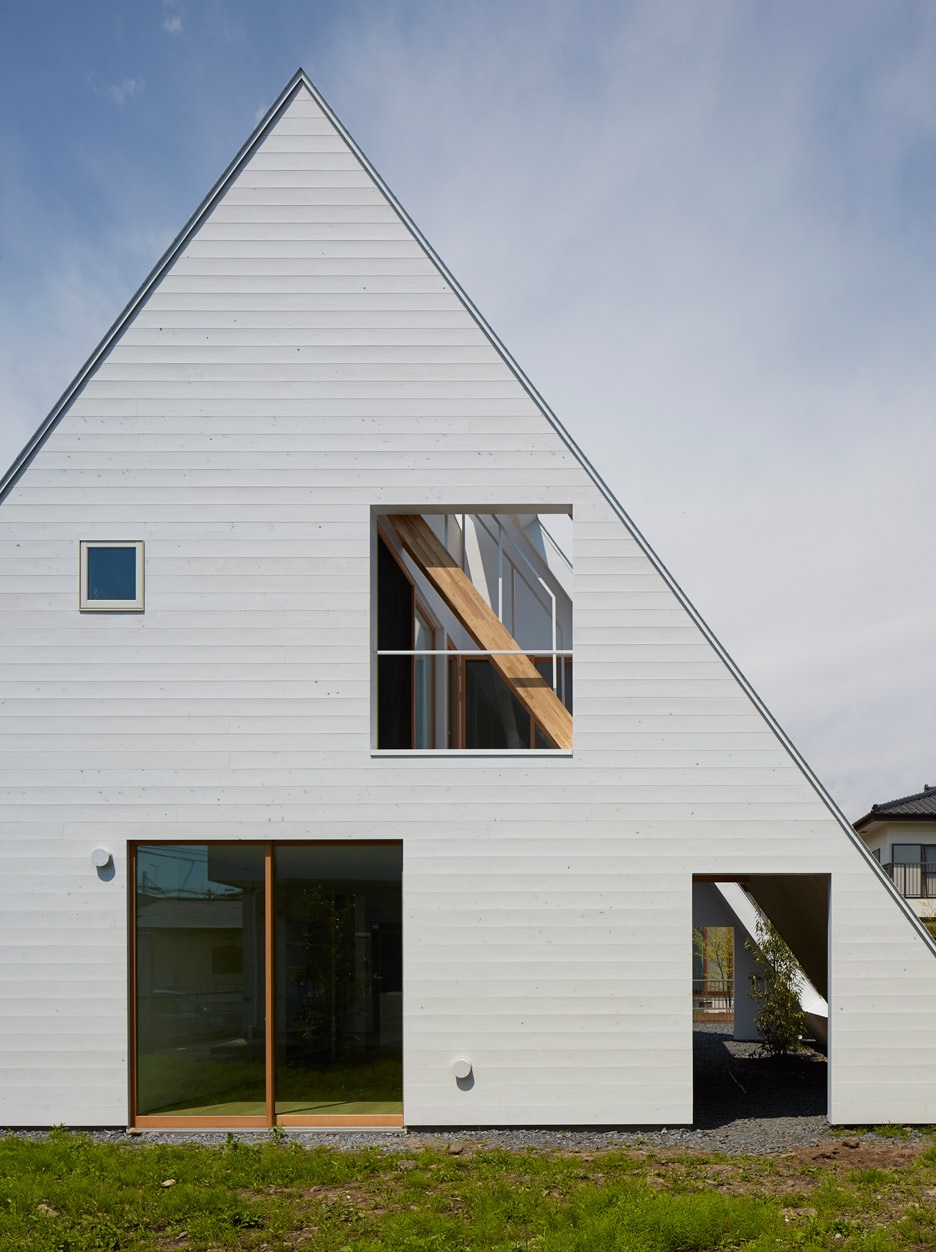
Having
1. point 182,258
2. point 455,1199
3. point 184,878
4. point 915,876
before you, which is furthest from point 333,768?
point 915,876

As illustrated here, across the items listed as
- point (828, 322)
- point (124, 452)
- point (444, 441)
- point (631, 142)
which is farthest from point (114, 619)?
A: point (828, 322)

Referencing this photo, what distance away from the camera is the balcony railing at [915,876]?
29.6 metres

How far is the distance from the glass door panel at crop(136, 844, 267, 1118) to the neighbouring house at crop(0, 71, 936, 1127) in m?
0.03

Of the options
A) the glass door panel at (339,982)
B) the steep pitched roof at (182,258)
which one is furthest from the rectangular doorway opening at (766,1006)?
the steep pitched roof at (182,258)

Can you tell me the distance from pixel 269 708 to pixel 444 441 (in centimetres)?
283

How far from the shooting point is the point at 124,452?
8953 millimetres

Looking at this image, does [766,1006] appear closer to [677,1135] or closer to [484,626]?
[677,1135]

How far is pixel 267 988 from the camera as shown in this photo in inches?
331

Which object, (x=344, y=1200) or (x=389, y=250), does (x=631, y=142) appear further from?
(x=344, y=1200)

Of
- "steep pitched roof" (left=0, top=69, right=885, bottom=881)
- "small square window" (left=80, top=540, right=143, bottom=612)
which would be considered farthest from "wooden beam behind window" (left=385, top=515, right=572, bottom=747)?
"small square window" (left=80, top=540, right=143, bottom=612)

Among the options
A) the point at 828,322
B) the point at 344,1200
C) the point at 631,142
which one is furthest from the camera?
the point at 828,322

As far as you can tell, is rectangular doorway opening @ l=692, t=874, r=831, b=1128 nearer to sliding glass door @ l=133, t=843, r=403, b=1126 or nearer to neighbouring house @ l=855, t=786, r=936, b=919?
sliding glass door @ l=133, t=843, r=403, b=1126

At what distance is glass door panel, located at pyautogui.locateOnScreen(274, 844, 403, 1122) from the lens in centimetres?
838

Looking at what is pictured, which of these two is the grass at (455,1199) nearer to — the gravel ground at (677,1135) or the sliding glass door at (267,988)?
the gravel ground at (677,1135)
